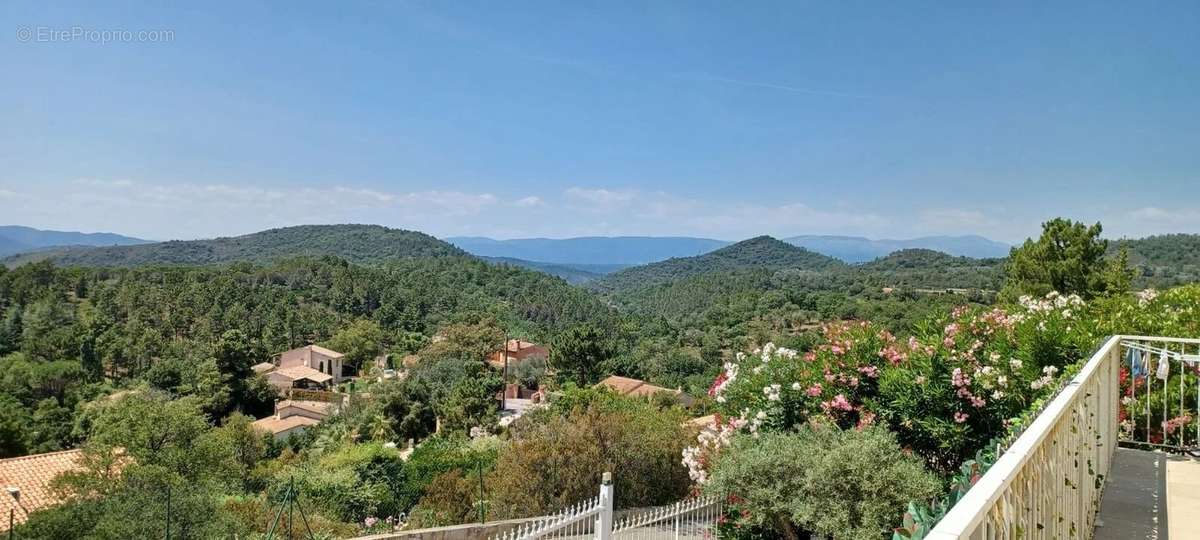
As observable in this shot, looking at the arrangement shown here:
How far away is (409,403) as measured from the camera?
1146 inches

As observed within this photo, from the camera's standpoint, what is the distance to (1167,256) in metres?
66.6

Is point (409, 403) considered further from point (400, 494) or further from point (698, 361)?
point (698, 361)

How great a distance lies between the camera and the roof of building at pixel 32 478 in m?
14.3

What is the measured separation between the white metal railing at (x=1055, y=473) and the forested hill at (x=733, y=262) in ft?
487

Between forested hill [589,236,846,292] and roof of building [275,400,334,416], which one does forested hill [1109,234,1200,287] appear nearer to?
roof of building [275,400,334,416]

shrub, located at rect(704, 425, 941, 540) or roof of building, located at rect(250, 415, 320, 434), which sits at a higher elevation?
shrub, located at rect(704, 425, 941, 540)

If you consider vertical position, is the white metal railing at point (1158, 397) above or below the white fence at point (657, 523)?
above

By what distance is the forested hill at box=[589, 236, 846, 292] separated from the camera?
15650 cm

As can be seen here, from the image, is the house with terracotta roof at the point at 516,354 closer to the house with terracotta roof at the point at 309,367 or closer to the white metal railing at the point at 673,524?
the house with terracotta roof at the point at 309,367

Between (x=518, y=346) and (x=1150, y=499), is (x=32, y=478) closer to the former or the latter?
(x=1150, y=499)

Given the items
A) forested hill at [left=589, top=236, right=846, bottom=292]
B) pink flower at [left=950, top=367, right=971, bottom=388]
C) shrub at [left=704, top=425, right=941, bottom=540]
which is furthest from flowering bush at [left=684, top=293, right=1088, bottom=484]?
forested hill at [left=589, top=236, right=846, bottom=292]

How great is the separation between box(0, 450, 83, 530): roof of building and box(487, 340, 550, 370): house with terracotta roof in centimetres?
2748

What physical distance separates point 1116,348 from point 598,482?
28.6 feet

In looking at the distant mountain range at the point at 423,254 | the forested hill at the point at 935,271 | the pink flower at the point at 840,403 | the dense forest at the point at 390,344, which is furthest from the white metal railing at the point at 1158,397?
the distant mountain range at the point at 423,254
